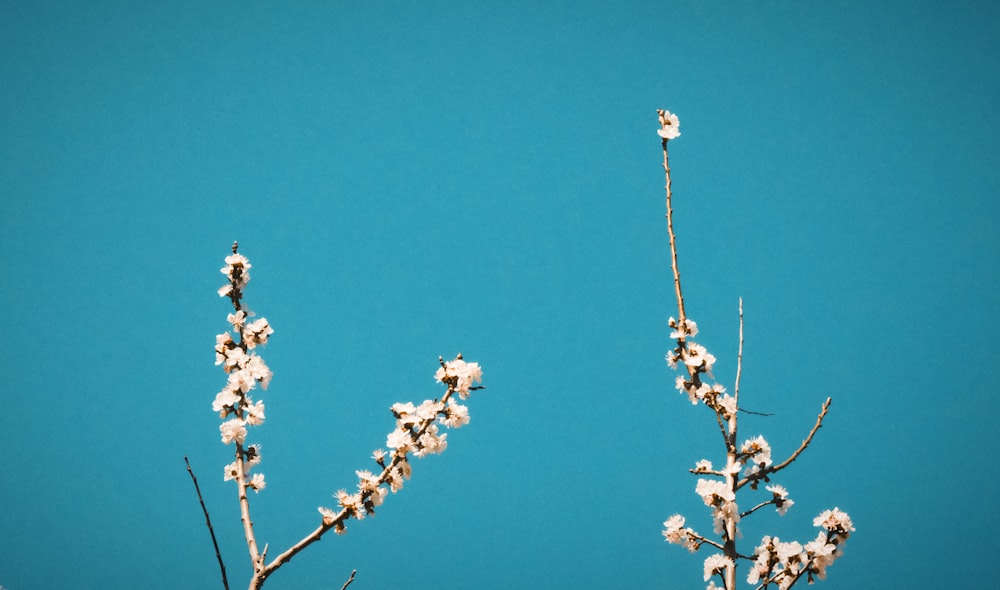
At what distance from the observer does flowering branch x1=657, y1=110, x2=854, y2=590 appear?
3.92 meters

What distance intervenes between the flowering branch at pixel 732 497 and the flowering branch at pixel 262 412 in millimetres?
1498

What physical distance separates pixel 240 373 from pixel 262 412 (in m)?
0.31

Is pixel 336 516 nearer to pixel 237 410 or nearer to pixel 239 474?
pixel 239 474

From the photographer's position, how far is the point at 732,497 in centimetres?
394

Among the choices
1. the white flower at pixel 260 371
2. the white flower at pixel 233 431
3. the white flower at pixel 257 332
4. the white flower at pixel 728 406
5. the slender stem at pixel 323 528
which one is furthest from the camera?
the white flower at pixel 257 332

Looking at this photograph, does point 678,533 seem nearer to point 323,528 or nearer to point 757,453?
point 757,453

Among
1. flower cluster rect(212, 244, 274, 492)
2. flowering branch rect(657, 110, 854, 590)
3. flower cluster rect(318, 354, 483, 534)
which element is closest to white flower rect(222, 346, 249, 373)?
flower cluster rect(212, 244, 274, 492)

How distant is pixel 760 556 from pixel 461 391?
7.51ft

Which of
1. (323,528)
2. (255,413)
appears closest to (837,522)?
(323,528)

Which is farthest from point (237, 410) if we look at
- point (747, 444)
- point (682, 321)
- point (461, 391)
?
point (747, 444)

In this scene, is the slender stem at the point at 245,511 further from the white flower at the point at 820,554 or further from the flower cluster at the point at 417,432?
the white flower at the point at 820,554

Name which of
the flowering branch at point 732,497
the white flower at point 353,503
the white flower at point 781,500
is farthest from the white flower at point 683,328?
the white flower at point 353,503

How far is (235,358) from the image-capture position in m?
4.36

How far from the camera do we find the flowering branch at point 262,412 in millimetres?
3984
